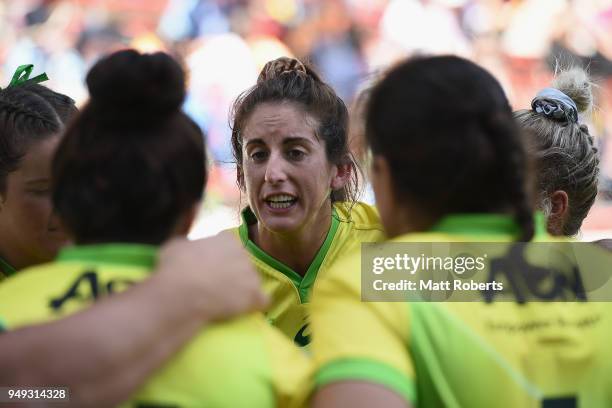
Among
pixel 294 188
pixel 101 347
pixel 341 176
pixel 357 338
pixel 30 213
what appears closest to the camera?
pixel 101 347

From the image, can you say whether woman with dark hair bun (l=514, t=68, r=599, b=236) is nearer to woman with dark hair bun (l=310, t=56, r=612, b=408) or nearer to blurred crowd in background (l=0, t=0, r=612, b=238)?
woman with dark hair bun (l=310, t=56, r=612, b=408)

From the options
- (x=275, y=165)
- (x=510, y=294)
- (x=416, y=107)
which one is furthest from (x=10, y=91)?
(x=510, y=294)

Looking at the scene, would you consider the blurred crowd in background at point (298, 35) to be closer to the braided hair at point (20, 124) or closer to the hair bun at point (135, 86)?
the braided hair at point (20, 124)

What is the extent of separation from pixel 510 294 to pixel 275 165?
1716 millimetres

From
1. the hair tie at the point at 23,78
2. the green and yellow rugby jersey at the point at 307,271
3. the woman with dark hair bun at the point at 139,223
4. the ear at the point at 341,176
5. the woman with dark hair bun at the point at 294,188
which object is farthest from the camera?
the ear at the point at 341,176

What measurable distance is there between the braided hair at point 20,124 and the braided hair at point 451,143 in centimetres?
130

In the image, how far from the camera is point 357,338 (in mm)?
1453

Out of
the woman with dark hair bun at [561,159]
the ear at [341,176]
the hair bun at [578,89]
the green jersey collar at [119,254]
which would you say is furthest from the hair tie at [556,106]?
the green jersey collar at [119,254]

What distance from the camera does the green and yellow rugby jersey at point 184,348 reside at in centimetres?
141

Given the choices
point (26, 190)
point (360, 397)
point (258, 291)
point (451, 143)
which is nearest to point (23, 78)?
point (26, 190)

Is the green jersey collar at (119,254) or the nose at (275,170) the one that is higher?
the nose at (275,170)

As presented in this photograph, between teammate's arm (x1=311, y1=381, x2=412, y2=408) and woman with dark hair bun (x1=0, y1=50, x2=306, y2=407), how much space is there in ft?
0.30

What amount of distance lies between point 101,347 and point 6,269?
1355mm
